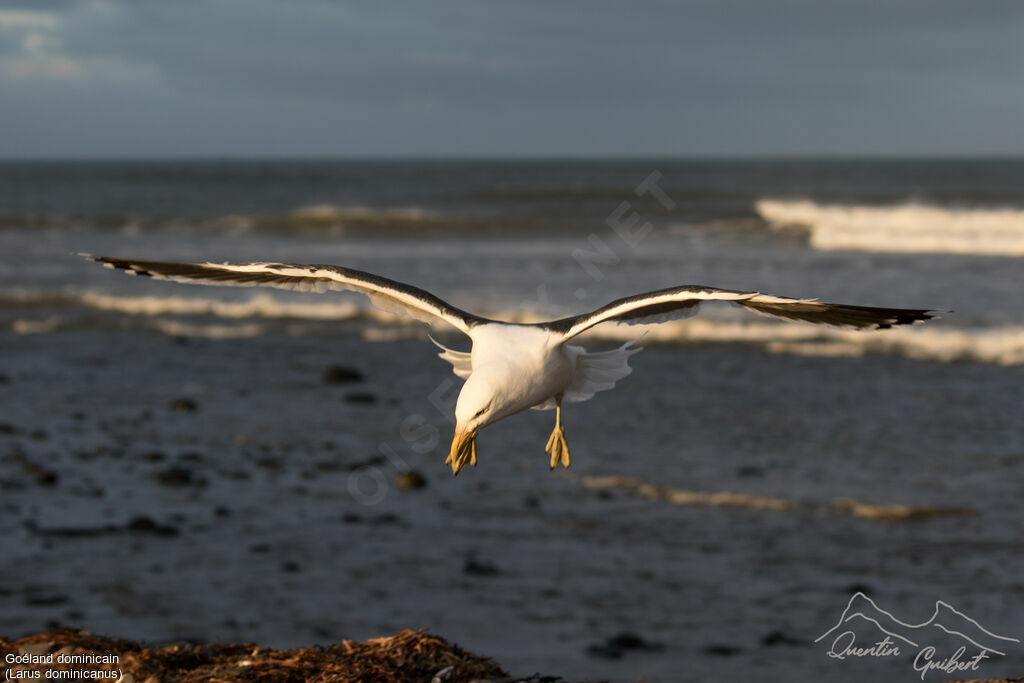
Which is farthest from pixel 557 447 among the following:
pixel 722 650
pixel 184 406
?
pixel 184 406

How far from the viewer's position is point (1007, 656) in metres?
5.35

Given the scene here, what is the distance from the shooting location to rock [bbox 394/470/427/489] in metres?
8.17

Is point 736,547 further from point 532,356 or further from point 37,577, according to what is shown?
point 37,577

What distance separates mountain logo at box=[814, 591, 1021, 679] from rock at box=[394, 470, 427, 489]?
348 centimetres

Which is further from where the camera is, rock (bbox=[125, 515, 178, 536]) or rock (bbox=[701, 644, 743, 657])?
rock (bbox=[125, 515, 178, 536])

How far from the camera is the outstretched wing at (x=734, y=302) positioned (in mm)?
3424

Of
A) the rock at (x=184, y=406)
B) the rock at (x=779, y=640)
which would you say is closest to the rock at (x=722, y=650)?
the rock at (x=779, y=640)

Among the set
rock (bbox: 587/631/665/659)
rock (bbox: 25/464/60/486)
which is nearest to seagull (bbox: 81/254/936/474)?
rock (bbox: 587/631/665/659)

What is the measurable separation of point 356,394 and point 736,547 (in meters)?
5.52

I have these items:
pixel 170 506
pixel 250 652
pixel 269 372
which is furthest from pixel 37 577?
pixel 269 372

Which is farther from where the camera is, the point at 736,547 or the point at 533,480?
the point at 533,480

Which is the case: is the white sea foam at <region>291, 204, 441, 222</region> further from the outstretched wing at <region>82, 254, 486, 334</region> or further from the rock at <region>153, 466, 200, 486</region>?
the outstretched wing at <region>82, 254, 486, 334</region>

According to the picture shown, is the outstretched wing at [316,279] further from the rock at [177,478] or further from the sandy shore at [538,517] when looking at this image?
the rock at [177,478]

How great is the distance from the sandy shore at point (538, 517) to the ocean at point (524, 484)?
3 cm
